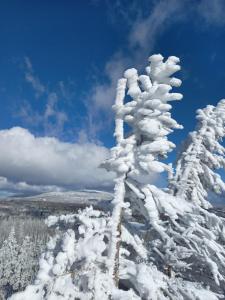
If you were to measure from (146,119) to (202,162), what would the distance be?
485cm

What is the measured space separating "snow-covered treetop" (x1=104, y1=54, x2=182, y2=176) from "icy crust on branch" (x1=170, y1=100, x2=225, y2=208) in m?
3.65

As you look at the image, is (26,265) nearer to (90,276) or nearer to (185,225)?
(185,225)

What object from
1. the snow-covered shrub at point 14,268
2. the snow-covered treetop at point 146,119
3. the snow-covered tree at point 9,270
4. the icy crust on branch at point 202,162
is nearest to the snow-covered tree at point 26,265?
the snow-covered shrub at point 14,268

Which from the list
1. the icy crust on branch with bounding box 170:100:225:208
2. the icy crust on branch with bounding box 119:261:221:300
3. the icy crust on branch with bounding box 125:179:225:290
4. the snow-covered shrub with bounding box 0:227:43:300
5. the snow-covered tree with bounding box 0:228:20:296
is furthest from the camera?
the snow-covered tree with bounding box 0:228:20:296

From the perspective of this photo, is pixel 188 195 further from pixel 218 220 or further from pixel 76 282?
pixel 76 282

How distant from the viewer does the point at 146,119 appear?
795 centimetres

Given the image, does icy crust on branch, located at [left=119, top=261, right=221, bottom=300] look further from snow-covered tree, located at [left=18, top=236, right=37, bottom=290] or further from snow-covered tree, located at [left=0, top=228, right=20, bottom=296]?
snow-covered tree, located at [left=0, top=228, right=20, bottom=296]

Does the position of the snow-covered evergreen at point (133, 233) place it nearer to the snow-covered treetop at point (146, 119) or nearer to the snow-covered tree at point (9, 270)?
the snow-covered treetop at point (146, 119)

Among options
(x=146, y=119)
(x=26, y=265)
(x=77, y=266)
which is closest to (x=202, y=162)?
(x=146, y=119)

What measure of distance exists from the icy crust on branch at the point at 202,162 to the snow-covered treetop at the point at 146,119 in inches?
144

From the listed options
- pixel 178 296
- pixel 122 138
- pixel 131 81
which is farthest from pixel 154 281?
pixel 131 81

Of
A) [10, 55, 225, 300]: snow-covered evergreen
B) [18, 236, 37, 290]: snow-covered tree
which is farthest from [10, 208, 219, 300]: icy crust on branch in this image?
[18, 236, 37, 290]: snow-covered tree

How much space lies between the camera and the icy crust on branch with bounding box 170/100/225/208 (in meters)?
11.6

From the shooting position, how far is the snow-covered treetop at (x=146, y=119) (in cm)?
773
